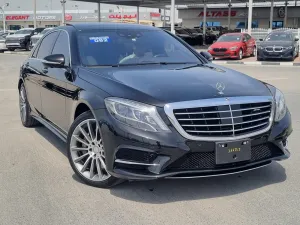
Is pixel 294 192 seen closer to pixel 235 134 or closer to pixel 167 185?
pixel 235 134

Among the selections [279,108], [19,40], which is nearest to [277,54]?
[279,108]

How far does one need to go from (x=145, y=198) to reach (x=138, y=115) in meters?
0.85

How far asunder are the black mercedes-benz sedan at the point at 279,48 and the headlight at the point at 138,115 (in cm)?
1830

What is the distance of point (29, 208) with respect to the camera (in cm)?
371

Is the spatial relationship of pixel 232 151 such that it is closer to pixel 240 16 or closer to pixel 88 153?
pixel 88 153

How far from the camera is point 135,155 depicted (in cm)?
359

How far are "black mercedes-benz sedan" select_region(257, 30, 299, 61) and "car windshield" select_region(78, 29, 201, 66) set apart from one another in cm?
1630

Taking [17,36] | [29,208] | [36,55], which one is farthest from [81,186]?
[17,36]

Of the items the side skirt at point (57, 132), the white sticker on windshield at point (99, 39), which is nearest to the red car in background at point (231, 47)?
the side skirt at point (57, 132)

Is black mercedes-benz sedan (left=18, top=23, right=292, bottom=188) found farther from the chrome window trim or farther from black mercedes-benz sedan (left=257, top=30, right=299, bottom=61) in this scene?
black mercedes-benz sedan (left=257, top=30, right=299, bottom=61)

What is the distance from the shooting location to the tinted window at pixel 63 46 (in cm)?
493

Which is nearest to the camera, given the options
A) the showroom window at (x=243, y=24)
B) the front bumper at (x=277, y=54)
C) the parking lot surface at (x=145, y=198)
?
the parking lot surface at (x=145, y=198)

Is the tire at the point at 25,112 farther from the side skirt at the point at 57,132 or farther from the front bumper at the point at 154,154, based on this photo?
the front bumper at the point at 154,154

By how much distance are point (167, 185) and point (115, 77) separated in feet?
4.00
